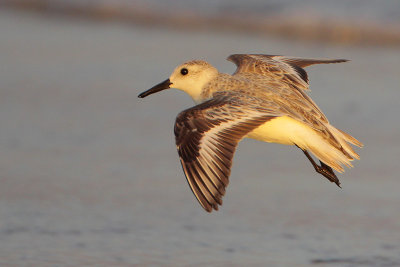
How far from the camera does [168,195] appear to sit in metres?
6.70

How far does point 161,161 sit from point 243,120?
2242mm

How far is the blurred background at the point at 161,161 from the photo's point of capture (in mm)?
5902

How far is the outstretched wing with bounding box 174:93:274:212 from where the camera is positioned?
16.0 feet

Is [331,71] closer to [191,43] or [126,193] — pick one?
[191,43]

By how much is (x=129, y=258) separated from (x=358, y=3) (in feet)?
26.8

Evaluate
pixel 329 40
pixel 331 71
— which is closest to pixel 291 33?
pixel 329 40

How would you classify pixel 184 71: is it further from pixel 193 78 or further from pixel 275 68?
pixel 275 68

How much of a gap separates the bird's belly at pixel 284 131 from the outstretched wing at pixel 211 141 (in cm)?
31

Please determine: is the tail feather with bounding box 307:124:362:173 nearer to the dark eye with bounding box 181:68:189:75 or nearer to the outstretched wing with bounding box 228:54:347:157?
the outstretched wing with bounding box 228:54:347:157

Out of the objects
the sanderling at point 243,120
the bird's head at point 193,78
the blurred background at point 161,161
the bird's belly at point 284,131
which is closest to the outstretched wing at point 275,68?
the sanderling at point 243,120

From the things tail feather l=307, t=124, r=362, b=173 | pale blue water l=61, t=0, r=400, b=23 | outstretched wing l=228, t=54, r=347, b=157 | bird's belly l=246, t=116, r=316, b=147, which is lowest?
tail feather l=307, t=124, r=362, b=173

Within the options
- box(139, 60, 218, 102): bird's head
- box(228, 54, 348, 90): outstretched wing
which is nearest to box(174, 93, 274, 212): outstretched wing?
box(139, 60, 218, 102): bird's head

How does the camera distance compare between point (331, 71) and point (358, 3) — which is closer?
point (331, 71)

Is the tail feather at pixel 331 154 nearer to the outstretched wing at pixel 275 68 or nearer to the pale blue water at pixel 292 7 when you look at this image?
the outstretched wing at pixel 275 68
